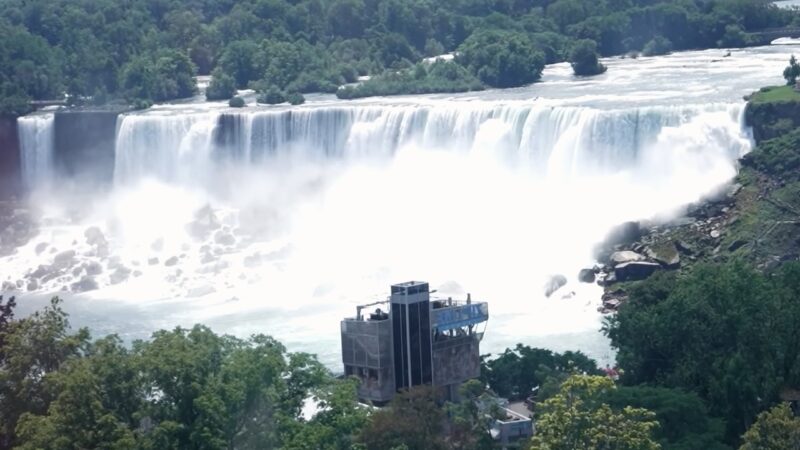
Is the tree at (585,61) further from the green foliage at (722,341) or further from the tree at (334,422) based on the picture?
the tree at (334,422)

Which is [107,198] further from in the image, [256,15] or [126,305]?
[256,15]

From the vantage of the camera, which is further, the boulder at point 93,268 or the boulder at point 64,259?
the boulder at point 64,259

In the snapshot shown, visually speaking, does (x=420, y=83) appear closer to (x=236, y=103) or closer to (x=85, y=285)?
(x=236, y=103)

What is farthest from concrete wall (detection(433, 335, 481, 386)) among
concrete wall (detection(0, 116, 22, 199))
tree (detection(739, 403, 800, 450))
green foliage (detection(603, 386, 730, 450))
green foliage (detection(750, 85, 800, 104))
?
concrete wall (detection(0, 116, 22, 199))

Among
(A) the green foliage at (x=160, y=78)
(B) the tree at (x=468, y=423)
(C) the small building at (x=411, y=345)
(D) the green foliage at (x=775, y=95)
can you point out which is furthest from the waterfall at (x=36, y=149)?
(B) the tree at (x=468, y=423)

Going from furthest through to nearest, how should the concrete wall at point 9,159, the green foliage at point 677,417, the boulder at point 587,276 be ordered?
the concrete wall at point 9,159 < the boulder at point 587,276 < the green foliage at point 677,417
